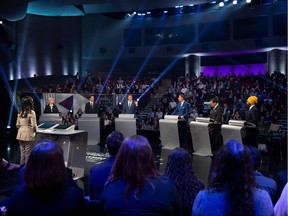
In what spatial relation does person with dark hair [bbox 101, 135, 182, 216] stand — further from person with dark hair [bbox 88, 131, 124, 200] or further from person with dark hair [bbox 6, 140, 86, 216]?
person with dark hair [bbox 88, 131, 124, 200]

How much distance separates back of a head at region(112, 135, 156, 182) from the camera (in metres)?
1.86

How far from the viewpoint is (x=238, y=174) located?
1.74 metres

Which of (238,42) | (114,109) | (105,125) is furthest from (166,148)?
(238,42)

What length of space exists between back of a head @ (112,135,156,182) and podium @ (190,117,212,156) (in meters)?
6.25

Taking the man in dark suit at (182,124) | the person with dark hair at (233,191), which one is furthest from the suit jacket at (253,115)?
the person with dark hair at (233,191)

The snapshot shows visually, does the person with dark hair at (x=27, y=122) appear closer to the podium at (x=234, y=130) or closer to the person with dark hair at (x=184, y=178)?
the podium at (x=234, y=130)

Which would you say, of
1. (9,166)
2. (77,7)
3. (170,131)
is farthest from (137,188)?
(77,7)

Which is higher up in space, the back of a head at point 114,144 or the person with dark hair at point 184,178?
the back of a head at point 114,144

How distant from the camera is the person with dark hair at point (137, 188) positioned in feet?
5.93

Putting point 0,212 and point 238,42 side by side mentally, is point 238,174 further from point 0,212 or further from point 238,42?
point 238,42

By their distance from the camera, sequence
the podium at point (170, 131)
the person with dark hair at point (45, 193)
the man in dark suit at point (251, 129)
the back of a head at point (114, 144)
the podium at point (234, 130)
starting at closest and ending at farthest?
the person with dark hair at point (45, 193)
the back of a head at point (114, 144)
the man in dark suit at point (251, 129)
the podium at point (234, 130)
the podium at point (170, 131)

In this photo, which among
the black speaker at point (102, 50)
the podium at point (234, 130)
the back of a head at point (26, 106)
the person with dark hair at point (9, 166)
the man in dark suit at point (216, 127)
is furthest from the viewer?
the black speaker at point (102, 50)

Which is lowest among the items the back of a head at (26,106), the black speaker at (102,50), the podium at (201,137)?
the podium at (201,137)

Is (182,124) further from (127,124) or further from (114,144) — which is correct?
(114,144)
